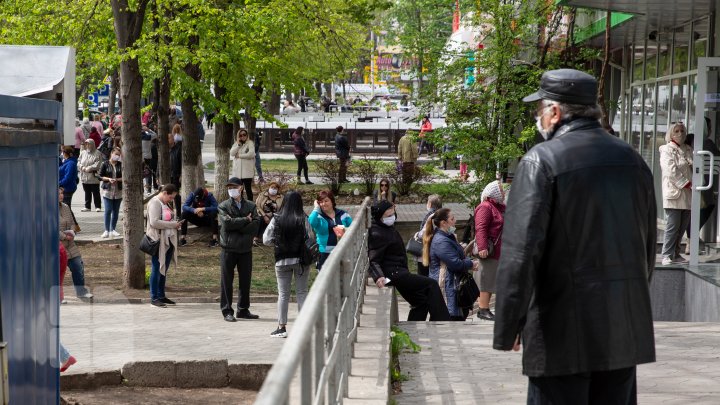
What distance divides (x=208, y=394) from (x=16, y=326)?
4701mm

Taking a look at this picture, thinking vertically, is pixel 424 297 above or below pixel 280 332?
above

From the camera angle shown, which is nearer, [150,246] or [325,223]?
[325,223]

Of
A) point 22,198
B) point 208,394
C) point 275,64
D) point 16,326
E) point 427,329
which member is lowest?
point 208,394

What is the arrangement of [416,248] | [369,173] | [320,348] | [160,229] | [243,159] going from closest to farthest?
1. [320,348]
2. [416,248]
3. [160,229]
4. [243,159]
5. [369,173]

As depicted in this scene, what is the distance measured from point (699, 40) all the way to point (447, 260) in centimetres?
647

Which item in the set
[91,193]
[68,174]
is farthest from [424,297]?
[91,193]

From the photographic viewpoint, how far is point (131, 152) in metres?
16.4

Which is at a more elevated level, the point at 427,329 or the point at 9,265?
the point at 9,265

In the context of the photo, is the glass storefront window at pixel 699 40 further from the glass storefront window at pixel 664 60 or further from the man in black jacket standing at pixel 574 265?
the man in black jacket standing at pixel 574 265

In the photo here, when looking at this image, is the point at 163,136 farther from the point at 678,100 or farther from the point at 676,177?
the point at 676,177

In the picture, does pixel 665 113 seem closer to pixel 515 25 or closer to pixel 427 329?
pixel 515 25

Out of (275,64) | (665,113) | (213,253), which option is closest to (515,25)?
(665,113)

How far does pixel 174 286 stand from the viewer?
54.6ft

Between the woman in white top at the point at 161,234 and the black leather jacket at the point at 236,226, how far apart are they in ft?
3.61
